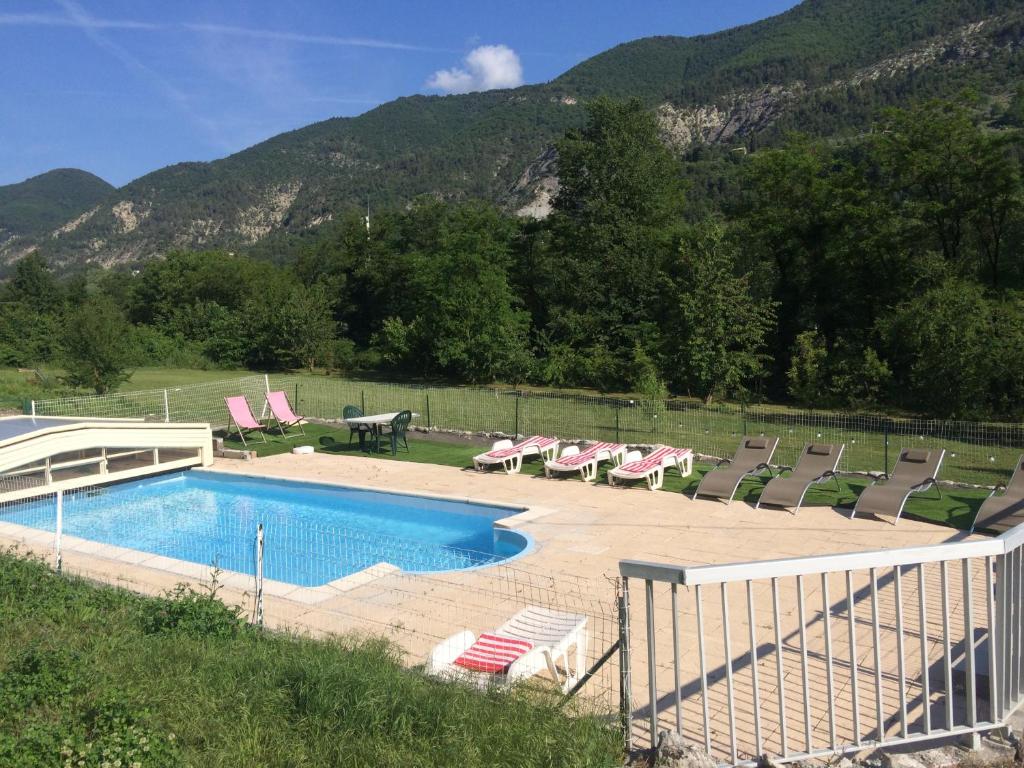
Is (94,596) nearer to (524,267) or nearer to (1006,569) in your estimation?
(1006,569)

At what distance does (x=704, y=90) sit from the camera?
112 m

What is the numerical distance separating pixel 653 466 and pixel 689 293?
1352 centimetres

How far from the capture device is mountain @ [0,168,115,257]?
6703 inches

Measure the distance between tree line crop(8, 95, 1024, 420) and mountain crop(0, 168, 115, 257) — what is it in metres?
149

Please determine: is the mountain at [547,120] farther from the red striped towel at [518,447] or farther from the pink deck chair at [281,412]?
the red striped towel at [518,447]

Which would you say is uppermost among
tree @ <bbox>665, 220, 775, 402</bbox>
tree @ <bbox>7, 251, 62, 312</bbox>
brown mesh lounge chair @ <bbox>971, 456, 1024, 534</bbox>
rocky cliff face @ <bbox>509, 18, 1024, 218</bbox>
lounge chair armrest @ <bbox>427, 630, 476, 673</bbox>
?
rocky cliff face @ <bbox>509, 18, 1024, 218</bbox>

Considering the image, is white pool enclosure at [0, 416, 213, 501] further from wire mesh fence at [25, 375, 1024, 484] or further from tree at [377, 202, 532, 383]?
tree at [377, 202, 532, 383]

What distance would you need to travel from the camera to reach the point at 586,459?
12.7 meters

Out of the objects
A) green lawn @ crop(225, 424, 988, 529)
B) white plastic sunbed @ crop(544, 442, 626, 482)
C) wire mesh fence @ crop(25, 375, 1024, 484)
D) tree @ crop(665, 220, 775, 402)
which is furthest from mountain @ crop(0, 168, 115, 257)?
white plastic sunbed @ crop(544, 442, 626, 482)

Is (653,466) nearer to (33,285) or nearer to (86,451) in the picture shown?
(86,451)

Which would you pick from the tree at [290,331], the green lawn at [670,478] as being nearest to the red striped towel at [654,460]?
the green lawn at [670,478]

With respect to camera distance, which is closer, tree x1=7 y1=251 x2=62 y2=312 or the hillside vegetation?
tree x1=7 y1=251 x2=62 y2=312

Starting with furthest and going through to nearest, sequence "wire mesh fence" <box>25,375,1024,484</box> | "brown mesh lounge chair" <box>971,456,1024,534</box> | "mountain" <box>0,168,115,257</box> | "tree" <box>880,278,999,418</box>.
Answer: "mountain" <box>0,168,115,257</box>
"tree" <box>880,278,999,418</box>
"wire mesh fence" <box>25,375,1024,484</box>
"brown mesh lounge chair" <box>971,456,1024,534</box>

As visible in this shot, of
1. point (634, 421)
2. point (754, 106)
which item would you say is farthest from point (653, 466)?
point (754, 106)
